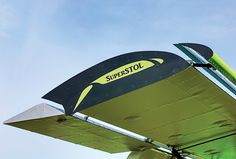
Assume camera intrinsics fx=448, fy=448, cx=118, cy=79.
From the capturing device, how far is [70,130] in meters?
8.63

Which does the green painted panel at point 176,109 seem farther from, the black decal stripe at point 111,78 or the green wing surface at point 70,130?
the green wing surface at point 70,130

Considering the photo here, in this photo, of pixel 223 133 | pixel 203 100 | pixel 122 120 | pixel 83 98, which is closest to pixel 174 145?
pixel 223 133

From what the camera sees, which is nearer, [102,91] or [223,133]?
[102,91]

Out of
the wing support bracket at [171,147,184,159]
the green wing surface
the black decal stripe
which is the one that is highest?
the black decal stripe

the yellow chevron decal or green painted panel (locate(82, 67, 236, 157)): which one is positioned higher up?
the yellow chevron decal

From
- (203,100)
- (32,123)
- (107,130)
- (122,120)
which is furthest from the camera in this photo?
(107,130)

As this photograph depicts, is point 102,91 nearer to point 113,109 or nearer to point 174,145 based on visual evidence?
point 113,109

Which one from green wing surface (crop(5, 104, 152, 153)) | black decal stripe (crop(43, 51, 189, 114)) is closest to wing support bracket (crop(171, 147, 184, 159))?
green wing surface (crop(5, 104, 152, 153))

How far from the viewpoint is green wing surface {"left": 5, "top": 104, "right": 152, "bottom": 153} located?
781 centimetres

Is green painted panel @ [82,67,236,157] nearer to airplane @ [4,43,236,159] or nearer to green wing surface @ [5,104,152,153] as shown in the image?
airplane @ [4,43,236,159]

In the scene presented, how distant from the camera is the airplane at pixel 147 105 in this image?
226 inches

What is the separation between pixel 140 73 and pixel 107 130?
309 cm

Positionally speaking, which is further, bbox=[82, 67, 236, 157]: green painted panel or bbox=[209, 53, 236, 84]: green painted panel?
bbox=[82, 67, 236, 157]: green painted panel

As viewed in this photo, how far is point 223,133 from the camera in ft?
28.5
